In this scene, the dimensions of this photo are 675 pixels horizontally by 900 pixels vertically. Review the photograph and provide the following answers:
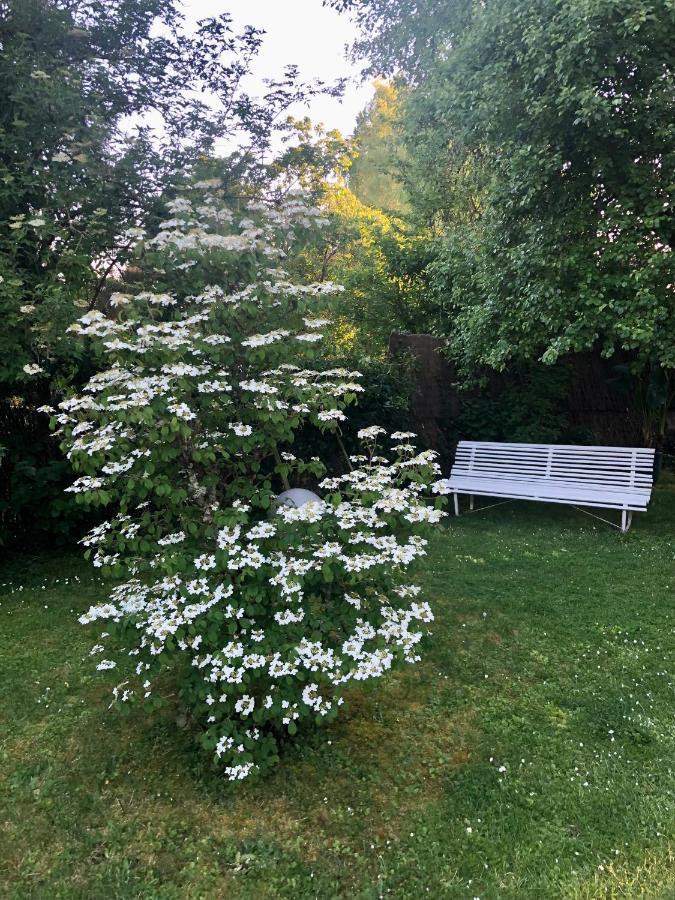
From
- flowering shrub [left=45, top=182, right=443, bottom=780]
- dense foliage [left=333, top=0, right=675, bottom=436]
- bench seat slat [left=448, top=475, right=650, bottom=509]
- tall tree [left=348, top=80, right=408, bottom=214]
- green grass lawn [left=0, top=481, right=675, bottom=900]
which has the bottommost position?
green grass lawn [left=0, top=481, right=675, bottom=900]

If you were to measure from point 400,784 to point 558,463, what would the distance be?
14.8 ft

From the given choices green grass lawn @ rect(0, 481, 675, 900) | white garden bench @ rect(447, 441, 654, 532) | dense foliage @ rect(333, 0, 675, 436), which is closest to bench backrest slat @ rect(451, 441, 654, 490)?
white garden bench @ rect(447, 441, 654, 532)

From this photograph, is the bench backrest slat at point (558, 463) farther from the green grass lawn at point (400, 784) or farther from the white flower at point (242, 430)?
the white flower at point (242, 430)

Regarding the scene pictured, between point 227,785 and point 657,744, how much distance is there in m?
1.84

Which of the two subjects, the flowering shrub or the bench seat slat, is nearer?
the flowering shrub

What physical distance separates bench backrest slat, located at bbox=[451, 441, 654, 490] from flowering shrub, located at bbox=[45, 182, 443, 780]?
3727 mm

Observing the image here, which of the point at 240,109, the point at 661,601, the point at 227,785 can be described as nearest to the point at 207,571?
the point at 227,785

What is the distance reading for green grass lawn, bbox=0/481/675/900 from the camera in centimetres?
184

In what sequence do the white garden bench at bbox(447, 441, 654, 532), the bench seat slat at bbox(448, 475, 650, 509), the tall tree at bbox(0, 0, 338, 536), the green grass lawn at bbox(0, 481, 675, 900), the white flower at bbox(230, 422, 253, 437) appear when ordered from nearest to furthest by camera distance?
the green grass lawn at bbox(0, 481, 675, 900)
the white flower at bbox(230, 422, 253, 437)
the tall tree at bbox(0, 0, 338, 536)
the bench seat slat at bbox(448, 475, 650, 509)
the white garden bench at bbox(447, 441, 654, 532)

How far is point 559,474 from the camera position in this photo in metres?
5.96

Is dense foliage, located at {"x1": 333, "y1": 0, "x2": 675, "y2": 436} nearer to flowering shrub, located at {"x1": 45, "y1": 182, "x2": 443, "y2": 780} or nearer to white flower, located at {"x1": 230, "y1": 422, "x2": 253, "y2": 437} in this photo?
flowering shrub, located at {"x1": 45, "y1": 182, "x2": 443, "y2": 780}

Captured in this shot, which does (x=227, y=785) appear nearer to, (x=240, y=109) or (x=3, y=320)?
(x=3, y=320)

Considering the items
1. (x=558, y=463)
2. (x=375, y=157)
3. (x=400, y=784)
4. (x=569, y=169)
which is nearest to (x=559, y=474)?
(x=558, y=463)

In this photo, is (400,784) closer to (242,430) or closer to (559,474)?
(242,430)
